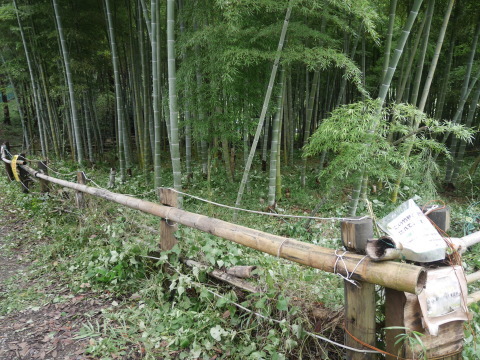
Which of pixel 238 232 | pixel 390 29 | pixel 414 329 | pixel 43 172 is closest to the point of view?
pixel 414 329

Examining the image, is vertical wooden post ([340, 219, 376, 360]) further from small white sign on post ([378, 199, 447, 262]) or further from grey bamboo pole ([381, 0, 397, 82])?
grey bamboo pole ([381, 0, 397, 82])

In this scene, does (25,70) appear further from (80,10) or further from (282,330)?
(282,330)

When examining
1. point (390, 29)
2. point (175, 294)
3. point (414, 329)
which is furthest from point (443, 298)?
point (390, 29)

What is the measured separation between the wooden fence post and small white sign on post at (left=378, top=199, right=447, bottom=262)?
0.16 m

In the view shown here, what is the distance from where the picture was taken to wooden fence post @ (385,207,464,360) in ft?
3.74

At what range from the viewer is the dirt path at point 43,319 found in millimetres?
1922

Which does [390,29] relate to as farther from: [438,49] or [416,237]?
[416,237]

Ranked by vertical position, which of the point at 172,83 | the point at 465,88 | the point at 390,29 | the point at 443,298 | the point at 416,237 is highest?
the point at 390,29

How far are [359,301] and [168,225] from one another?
1.46 meters

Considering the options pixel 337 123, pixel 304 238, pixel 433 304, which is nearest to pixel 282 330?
pixel 433 304

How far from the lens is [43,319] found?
2.23m

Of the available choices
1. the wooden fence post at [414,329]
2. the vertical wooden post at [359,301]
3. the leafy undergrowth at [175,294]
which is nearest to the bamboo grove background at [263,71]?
the leafy undergrowth at [175,294]

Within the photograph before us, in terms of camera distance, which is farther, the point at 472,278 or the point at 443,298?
the point at 472,278

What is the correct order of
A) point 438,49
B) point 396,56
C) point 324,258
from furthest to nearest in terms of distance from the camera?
point 438,49 < point 396,56 < point 324,258
